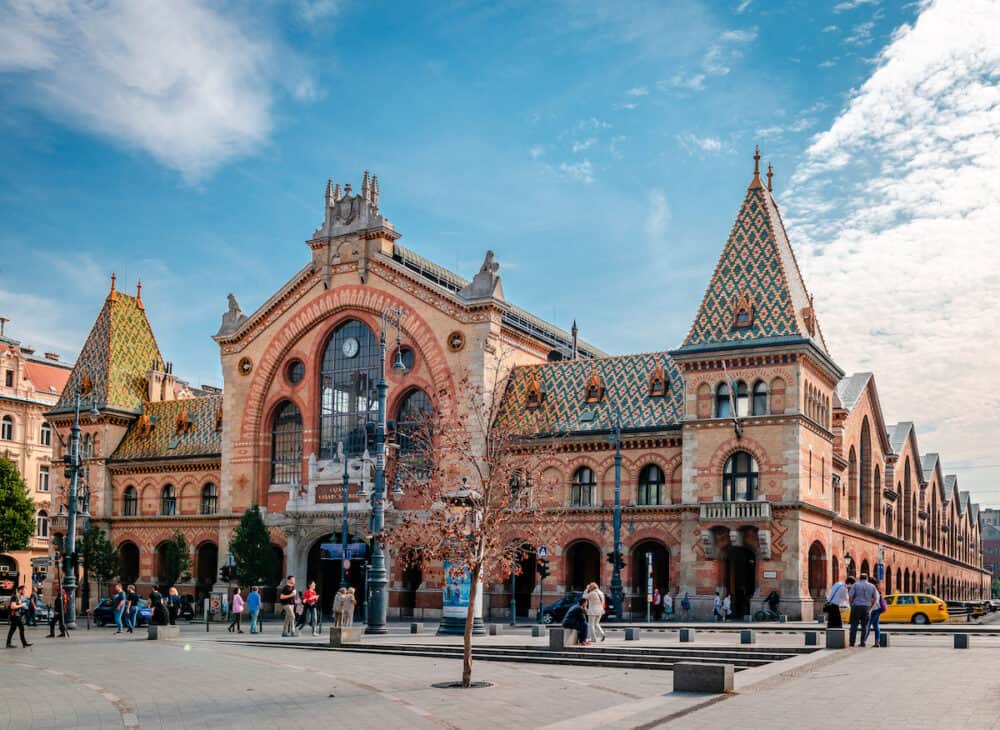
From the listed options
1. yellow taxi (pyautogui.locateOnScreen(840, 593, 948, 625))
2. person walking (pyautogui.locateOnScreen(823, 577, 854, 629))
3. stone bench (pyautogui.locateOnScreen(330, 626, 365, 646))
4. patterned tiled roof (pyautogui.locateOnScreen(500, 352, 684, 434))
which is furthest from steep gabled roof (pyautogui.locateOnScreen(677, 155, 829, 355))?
stone bench (pyautogui.locateOnScreen(330, 626, 365, 646))

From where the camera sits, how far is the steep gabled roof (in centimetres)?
4772

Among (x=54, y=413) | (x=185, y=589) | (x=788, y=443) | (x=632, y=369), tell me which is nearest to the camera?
(x=788, y=443)

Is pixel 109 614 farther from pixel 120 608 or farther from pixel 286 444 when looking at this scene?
pixel 286 444

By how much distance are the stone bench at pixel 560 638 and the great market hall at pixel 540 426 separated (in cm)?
1066

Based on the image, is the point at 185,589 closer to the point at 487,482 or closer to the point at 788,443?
the point at 788,443

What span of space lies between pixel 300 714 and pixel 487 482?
24.5 ft

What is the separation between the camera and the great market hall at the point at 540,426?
47.6 meters

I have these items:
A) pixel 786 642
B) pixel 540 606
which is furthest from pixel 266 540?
pixel 786 642

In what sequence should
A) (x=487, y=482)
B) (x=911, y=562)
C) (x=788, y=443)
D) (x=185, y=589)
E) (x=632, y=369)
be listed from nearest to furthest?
1. (x=487, y=482)
2. (x=788, y=443)
3. (x=632, y=369)
4. (x=185, y=589)
5. (x=911, y=562)

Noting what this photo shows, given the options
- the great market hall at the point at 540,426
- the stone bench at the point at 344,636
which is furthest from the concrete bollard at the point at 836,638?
the great market hall at the point at 540,426

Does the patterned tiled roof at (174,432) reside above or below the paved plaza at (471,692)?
above

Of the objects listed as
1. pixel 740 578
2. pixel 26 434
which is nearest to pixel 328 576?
pixel 740 578

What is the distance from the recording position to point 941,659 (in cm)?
2411

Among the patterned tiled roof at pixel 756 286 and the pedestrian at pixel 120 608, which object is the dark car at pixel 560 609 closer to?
the patterned tiled roof at pixel 756 286
